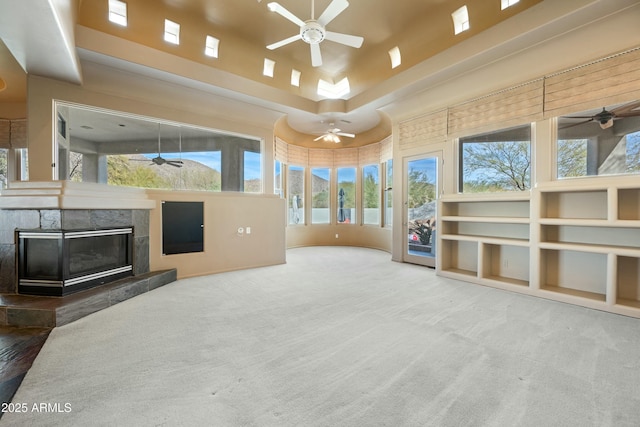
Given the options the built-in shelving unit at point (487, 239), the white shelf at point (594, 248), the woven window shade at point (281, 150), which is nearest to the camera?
the white shelf at point (594, 248)

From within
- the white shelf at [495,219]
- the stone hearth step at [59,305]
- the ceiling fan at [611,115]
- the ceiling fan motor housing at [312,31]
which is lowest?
the stone hearth step at [59,305]

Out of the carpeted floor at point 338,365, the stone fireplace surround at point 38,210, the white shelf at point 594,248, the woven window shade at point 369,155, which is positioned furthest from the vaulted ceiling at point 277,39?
the carpeted floor at point 338,365

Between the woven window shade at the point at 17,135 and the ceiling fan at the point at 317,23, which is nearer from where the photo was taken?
the ceiling fan at the point at 317,23

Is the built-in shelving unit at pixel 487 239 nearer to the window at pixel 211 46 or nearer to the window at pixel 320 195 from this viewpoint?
the window at pixel 320 195

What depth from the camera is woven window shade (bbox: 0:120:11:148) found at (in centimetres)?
616

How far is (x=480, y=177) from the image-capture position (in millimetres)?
4613

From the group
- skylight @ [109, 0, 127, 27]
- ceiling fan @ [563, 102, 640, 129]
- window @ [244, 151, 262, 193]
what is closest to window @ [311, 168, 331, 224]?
window @ [244, 151, 262, 193]

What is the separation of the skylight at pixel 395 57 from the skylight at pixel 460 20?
1064mm

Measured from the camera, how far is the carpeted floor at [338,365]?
1505 millimetres

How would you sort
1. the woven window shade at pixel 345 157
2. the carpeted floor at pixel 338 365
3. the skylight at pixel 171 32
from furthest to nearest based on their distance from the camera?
the woven window shade at pixel 345 157
the skylight at pixel 171 32
the carpeted floor at pixel 338 365

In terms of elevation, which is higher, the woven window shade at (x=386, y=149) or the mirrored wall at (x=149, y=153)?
the woven window shade at (x=386, y=149)

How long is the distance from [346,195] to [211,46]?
17.7ft

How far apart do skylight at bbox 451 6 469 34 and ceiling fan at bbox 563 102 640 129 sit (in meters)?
2.13

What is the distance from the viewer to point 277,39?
16.5ft
